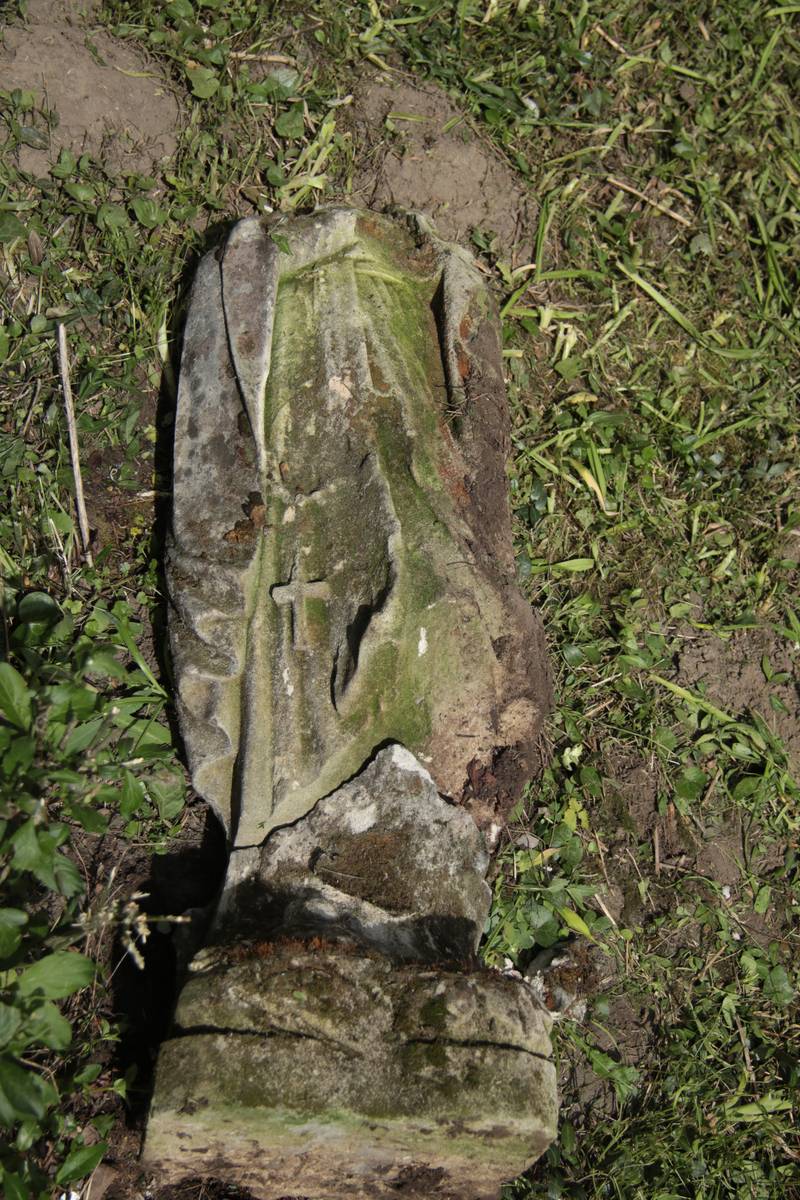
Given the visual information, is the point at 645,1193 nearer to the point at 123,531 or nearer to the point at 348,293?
the point at 123,531

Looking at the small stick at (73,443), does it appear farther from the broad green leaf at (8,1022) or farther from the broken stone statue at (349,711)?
the broad green leaf at (8,1022)

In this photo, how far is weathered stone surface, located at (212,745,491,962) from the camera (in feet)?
8.39

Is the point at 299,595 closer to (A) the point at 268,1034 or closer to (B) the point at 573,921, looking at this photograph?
(A) the point at 268,1034

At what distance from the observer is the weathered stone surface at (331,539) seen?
108 inches

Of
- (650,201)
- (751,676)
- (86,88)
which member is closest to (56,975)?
(751,676)

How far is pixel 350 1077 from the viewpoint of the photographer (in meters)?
2.17

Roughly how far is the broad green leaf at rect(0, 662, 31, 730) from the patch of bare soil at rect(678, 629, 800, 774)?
8.16 ft

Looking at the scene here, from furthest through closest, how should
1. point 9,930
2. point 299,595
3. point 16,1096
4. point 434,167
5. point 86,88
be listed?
point 434,167 < point 86,88 < point 299,595 < point 9,930 < point 16,1096

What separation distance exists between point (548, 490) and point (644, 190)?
1568 millimetres

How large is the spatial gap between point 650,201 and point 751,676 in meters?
2.12

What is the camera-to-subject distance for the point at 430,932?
258cm

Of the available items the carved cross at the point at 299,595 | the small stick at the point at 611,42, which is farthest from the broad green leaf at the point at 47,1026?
the small stick at the point at 611,42

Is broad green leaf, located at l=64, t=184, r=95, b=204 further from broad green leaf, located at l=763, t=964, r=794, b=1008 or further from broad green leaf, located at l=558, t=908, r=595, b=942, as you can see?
broad green leaf, located at l=763, t=964, r=794, b=1008

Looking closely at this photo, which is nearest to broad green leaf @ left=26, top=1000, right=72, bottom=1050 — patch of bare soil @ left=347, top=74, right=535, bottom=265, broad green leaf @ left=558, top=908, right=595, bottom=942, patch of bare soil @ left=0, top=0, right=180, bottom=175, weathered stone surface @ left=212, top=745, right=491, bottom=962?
weathered stone surface @ left=212, top=745, right=491, bottom=962
